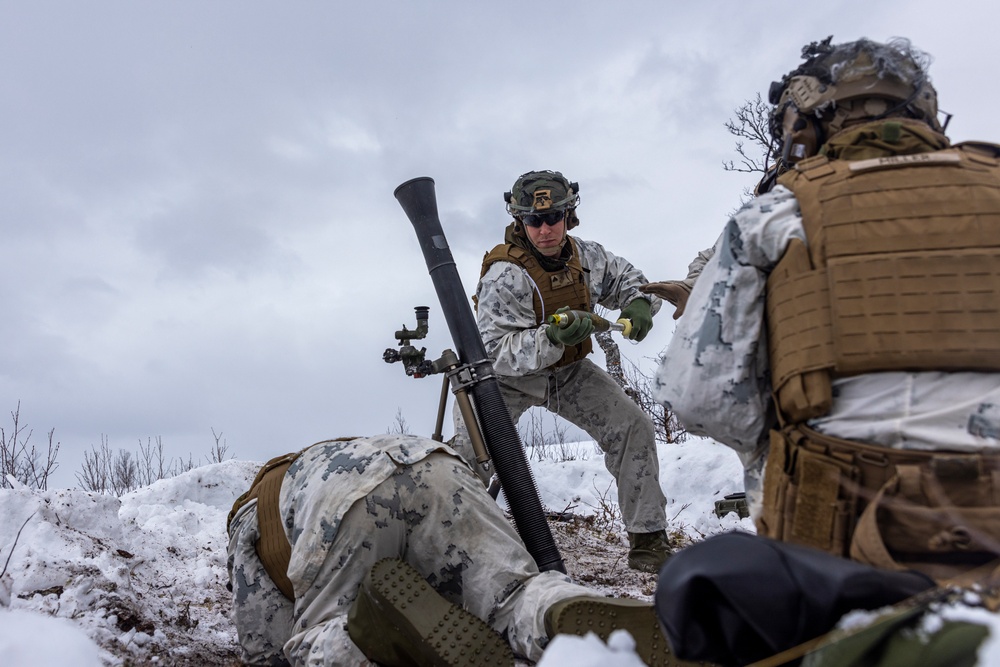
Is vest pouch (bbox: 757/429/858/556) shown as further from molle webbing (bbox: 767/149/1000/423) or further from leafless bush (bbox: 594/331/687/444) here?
leafless bush (bbox: 594/331/687/444)

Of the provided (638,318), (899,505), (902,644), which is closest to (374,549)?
(899,505)

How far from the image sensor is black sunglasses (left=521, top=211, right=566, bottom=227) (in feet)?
16.4

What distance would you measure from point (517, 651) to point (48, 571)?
1889 mm

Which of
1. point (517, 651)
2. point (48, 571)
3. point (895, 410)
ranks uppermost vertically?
point (895, 410)

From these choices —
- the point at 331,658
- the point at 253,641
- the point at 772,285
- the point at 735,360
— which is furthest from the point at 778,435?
the point at 253,641

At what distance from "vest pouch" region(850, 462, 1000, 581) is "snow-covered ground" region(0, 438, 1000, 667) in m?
0.65

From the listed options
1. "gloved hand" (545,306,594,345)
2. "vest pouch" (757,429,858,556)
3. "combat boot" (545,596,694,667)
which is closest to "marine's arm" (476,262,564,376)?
"gloved hand" (545,306,594,345)

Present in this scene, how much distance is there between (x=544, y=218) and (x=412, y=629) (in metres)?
2.87

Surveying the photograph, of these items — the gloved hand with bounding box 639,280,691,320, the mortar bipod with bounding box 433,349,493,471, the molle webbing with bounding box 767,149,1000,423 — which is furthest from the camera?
the mortar bipod with bounding box 433,349,493,471

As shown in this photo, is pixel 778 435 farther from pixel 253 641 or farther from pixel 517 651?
pixel 253 641

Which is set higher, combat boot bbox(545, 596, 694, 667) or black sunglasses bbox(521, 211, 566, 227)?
black sunglasses bbox(521, 211, 566, 227)

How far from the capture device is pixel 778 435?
2.26 metres

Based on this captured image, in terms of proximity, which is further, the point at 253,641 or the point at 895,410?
the point at 253,641

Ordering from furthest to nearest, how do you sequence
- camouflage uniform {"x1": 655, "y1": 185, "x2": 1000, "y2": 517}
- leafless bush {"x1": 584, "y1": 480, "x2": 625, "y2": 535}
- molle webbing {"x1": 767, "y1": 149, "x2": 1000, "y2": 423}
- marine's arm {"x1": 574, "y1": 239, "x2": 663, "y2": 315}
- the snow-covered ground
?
leafless bush {"x1": 584, "y1": 480, "x2": 625, "y2": 535}
marine's arm {"x1": 574, "y1": 239, "x2": 663, "y2": 315}
the snow-covered ground
camouflage uniform {"x1": 655, "y1": 185, "x2": 1000, "y2": 517}
molle webbing {"x1": 767, "y1": 149, "x2": 1000, "y2": 423}
